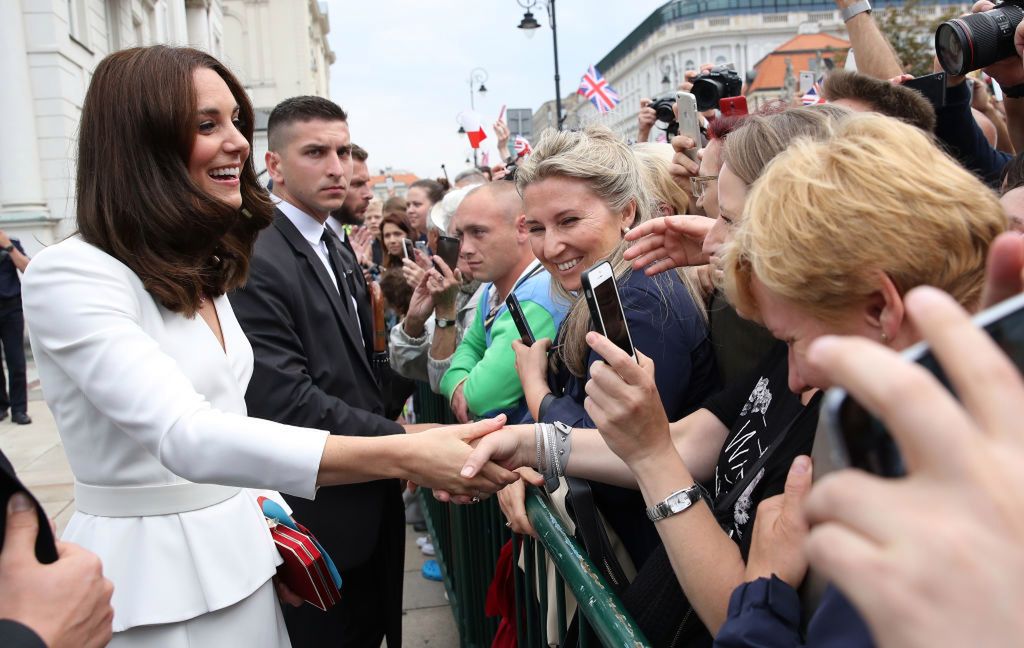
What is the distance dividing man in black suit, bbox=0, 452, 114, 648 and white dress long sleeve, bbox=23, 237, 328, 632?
0.43m


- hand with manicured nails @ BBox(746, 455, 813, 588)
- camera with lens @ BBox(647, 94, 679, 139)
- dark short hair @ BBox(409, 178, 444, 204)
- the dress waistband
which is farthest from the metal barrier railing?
dark short hair @ BBox(409, 178, 444, 204)

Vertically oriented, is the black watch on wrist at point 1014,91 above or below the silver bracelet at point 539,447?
above

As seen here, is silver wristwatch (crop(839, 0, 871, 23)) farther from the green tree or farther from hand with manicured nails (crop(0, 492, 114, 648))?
the green tree

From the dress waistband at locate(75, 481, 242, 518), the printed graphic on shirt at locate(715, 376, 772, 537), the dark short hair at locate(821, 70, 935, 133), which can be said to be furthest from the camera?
the dark short hair at locate(821, 70, 935, 133)

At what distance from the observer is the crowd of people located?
540mm

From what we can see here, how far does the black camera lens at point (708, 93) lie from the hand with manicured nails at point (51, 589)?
2976 mm

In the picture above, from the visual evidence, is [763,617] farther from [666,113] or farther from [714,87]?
[666,113]

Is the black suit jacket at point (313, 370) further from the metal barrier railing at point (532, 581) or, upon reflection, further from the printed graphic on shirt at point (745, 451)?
the printed graphic on shirt at point (745, 451)

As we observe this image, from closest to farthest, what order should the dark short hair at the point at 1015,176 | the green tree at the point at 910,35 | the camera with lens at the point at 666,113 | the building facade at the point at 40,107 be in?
1. the dark short hair at the point at 1015,176
2. the camera with lens at the point at 666,113
3. the building facade at the point at 40,107
4. the green tree at the point at 910,35

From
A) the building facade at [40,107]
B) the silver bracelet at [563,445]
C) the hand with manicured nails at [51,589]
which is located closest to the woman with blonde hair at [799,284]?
the silver bracelet at [563,445]

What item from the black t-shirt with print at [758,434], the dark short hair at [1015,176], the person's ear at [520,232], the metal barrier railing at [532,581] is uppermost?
the dark short hair at [1015,176]

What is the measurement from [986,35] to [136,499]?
283cm

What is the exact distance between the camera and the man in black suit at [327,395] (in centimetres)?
269

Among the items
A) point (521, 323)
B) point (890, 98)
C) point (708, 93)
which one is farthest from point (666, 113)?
point (521, 323)
